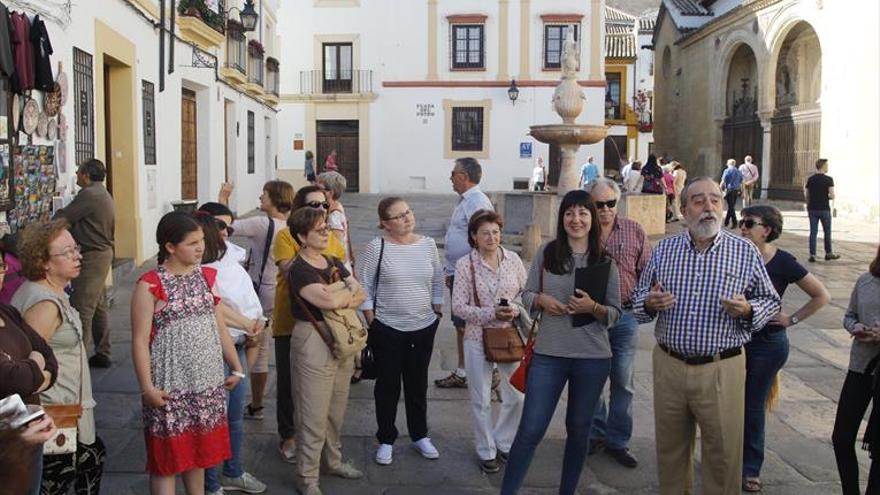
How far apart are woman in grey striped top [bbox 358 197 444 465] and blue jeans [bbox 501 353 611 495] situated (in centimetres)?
100

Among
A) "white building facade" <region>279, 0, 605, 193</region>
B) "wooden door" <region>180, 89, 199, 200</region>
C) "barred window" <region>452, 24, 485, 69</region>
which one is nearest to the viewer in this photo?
"wooden door" <region>180, 89, 199, 200</region>

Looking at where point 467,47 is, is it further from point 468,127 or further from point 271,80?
point 271,80

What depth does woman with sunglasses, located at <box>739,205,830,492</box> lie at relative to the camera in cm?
470

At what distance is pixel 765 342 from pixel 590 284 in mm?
1147

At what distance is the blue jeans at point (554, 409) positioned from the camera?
4355 millimetres

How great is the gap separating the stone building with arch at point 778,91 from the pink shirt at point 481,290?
18.3m

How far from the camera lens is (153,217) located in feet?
41.4

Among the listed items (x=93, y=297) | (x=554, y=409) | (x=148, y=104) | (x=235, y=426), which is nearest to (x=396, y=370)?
(x=235, y=426)

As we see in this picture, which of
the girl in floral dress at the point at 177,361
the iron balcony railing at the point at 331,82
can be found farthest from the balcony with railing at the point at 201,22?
the iron balcony railing at the point at 331,82

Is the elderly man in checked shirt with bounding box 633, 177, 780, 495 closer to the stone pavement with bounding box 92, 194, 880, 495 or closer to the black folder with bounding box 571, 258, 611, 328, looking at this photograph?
the black folder with bounding box 571, 258, 611, 328

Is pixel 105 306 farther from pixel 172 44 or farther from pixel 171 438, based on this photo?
pixel 172 44

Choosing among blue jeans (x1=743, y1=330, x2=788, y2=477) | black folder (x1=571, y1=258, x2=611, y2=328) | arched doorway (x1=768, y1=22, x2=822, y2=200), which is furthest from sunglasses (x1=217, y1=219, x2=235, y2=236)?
arched doorway (x1=768, y1=22, x2=822, y2=200)

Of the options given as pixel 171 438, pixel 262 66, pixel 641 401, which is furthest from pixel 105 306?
pixel 262 66

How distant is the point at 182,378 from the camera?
3939mm
